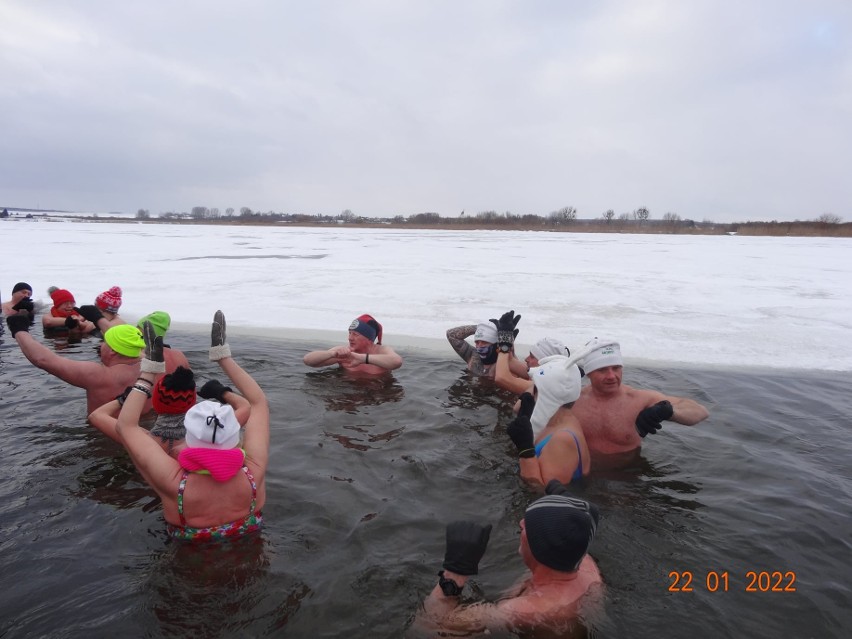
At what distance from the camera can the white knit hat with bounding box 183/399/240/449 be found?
8.25ft

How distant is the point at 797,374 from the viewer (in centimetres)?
613

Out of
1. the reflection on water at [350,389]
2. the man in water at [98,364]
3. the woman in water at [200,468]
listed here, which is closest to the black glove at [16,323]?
the man in water at [98,364]

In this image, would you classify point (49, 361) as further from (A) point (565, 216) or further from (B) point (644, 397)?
(A) point (565, 216)

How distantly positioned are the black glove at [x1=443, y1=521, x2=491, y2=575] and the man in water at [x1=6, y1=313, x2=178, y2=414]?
2.86m

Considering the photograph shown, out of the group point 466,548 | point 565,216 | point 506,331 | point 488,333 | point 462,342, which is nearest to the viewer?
point 466,548

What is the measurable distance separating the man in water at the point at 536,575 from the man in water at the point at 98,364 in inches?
113

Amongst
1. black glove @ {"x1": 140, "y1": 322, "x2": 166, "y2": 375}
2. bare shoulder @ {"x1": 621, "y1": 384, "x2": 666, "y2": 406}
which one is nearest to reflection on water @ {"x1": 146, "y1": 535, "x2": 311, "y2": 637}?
black glove @ {"x1": 140, "y1": 322, "x2": 166, "y2": 375}

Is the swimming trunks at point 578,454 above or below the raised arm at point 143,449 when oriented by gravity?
below

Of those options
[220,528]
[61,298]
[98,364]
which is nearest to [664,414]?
[220,528]

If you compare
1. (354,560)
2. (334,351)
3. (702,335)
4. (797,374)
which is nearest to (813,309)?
(702,335)

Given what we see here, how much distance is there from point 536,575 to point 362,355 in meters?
3.93

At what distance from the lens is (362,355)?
597 centimetres

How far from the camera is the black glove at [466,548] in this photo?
208cm
